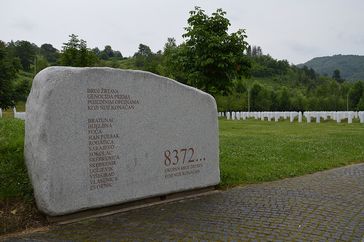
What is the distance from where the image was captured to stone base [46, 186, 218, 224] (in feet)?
19.0

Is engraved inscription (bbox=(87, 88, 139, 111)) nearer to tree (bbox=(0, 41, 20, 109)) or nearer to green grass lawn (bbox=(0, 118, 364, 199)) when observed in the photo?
green grass lawn (bbox=(0, 118, 364, 199))

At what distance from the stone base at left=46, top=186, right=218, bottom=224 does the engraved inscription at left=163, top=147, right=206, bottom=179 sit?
1.19 feet

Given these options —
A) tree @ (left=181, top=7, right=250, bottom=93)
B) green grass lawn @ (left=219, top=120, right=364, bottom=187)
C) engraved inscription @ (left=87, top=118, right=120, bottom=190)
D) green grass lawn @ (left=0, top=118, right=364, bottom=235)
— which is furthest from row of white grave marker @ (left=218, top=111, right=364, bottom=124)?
engraved inscription @ (left=87, top=118, right=120, bottom=190)

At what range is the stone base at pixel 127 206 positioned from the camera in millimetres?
5781

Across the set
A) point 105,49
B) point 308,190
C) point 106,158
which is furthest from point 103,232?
point 105,49

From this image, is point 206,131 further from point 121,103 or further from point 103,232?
point 103,232

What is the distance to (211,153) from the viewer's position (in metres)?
7.95

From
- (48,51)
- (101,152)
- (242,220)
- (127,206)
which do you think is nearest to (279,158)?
(242,220)

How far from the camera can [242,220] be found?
588 centimetres

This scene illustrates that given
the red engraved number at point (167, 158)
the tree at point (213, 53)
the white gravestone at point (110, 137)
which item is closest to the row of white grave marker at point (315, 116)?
the tree at point (213, 53)

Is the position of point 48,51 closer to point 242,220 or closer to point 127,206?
point 127,206

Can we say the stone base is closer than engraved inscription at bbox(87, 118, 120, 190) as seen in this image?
Yes

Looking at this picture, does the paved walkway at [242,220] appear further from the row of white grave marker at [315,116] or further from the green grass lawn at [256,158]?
the row of white grave marker at [315,116]

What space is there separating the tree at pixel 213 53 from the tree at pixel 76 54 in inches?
501
